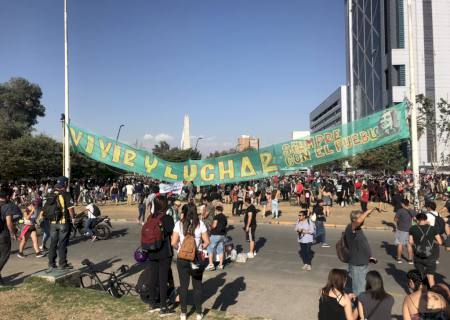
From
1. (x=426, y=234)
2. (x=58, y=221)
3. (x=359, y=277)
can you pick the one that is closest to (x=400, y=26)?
(x=426, y=234)

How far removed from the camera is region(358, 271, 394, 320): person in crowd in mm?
4039

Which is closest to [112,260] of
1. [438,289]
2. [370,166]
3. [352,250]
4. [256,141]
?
[352,250]

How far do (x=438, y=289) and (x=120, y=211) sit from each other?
64.8 ft

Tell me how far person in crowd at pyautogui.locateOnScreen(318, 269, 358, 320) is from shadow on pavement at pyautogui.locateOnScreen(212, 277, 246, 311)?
2.71m

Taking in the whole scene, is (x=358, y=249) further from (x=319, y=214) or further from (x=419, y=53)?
(x=419, y=53)

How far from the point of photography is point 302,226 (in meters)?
8.96

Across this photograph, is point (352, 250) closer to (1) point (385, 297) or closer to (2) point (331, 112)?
(1) point (385, 297)

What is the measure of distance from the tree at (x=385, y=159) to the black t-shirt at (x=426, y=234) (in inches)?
2072

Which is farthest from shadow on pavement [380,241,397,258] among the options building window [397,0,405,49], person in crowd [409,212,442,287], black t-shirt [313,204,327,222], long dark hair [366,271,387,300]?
building window [397,0,405,49]

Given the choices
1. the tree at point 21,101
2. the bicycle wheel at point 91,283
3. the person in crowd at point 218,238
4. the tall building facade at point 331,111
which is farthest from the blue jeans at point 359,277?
the tall building facade at point 331,111

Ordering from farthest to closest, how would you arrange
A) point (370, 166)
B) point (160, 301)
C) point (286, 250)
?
1. point (370, 166)
2. point (286, 250)
3. point (160, 301)

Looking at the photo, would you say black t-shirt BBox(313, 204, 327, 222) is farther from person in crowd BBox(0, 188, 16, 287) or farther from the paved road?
person in crowd BBox(0, 188, 16, 287)

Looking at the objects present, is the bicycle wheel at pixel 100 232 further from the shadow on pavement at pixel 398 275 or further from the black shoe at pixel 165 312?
the shadow on pavement at pixel 398 275

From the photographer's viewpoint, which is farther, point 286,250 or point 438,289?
point 286,250
